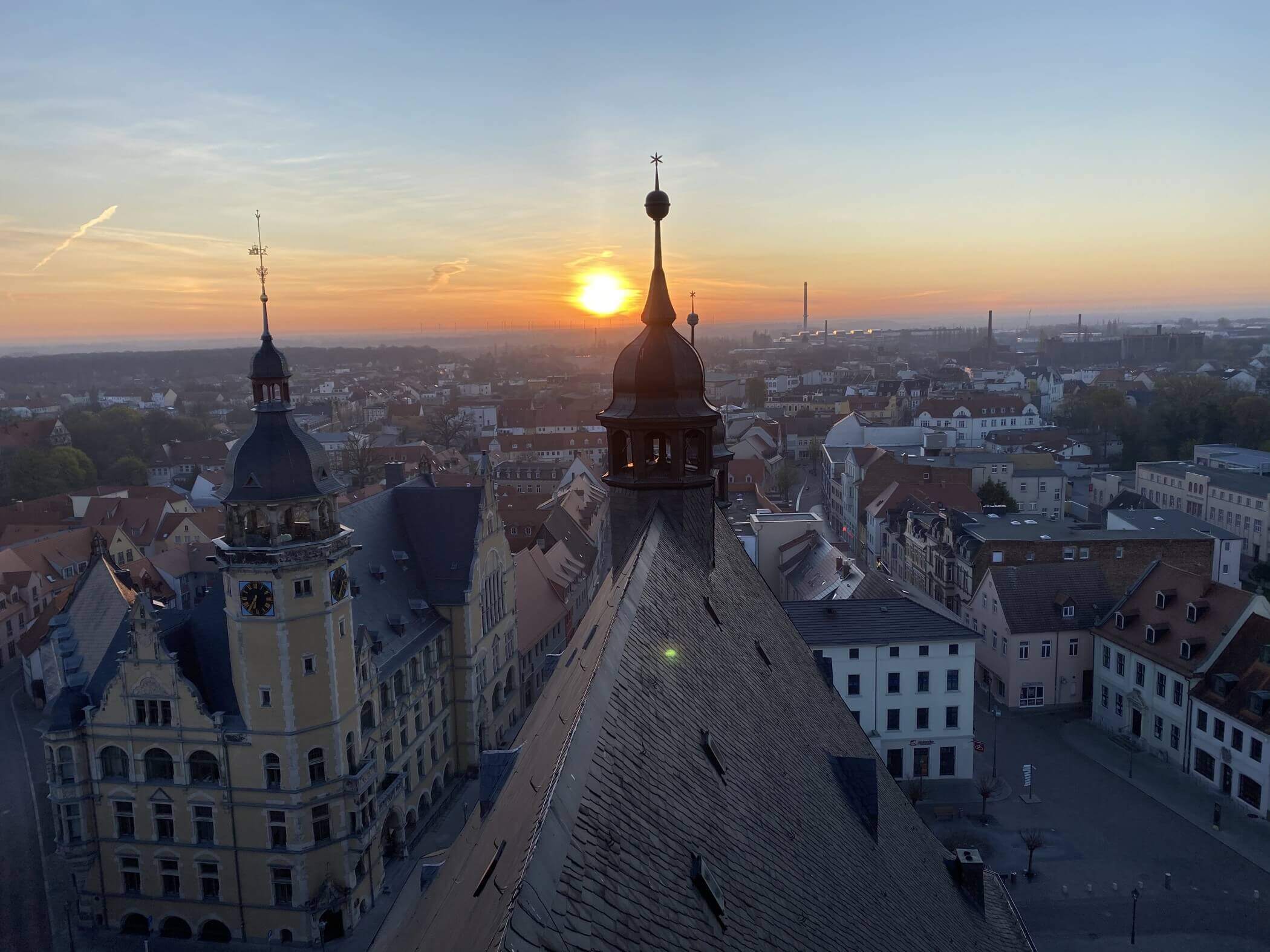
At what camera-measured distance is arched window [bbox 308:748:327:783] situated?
3136 centimetres

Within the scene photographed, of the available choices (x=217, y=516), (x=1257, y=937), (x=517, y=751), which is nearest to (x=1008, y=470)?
(x=1257, y=937)

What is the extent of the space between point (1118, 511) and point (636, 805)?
2580 inches

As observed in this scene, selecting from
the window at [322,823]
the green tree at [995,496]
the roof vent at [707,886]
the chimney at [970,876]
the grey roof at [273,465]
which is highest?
the grey roof at [273,465]

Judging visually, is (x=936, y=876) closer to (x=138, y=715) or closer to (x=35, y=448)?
(x=138, y=715)

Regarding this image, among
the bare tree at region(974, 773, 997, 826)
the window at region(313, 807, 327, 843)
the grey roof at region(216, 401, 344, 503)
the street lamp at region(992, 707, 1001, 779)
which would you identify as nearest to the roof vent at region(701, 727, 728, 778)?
the grey roof at region(216, 401, 344, 503)

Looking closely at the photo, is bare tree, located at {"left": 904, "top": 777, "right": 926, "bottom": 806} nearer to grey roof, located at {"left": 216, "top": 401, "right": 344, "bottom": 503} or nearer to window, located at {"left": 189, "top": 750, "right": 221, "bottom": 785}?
window, located at {"left": 189, "top": 750, "right": 221, "bottom": 785}

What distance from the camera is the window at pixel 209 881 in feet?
105

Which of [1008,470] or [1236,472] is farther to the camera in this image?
[1008,470]

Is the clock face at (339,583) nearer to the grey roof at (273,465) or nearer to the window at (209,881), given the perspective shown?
the grey roof at (273,465)

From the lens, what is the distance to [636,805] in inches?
330

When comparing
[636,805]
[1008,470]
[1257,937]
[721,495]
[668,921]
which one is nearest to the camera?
[668,921]

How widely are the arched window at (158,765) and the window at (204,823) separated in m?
1.43

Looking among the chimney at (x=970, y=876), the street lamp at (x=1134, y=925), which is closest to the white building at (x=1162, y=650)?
the street lamp at (x=1134, y=925)

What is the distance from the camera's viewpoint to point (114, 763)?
31906 mm
